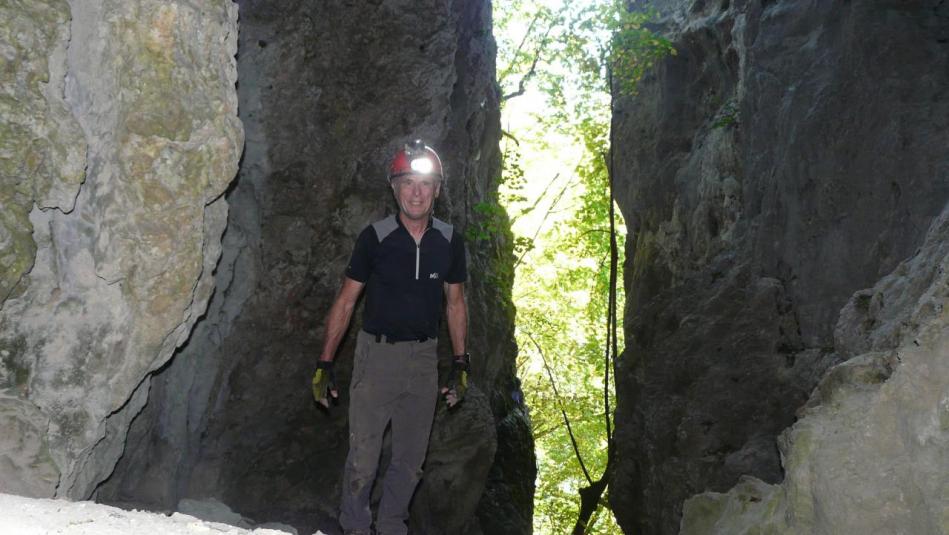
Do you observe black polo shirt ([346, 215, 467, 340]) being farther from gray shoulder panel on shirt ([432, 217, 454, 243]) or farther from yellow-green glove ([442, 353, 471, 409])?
yellow-green glove ([442, 353, 471, 409])

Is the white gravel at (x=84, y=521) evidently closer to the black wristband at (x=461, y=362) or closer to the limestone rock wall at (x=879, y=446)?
the limestone rock wall at (x=879, y=446)

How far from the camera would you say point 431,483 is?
9875mm

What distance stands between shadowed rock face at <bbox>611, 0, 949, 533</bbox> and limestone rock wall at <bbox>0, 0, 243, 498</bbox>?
16.4 feet

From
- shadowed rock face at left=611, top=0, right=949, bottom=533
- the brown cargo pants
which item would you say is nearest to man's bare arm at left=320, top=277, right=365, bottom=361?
the brown cargo pants

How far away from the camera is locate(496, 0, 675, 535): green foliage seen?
14383 mm

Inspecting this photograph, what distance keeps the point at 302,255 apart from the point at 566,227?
14.4m

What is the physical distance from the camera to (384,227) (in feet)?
19.1

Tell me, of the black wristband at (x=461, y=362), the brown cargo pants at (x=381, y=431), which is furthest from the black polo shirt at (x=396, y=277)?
the black wristband at (x=461, y=362)

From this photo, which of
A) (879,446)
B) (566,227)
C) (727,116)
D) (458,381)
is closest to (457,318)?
(458,381)

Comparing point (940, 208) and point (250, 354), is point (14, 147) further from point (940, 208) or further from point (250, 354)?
point (940, 208)

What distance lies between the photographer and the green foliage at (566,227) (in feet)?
47.2

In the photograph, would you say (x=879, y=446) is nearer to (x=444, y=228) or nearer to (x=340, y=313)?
(x=444, y=228)

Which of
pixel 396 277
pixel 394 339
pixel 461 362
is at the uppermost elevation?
pixel 396 277

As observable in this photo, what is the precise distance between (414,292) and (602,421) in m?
15.4
